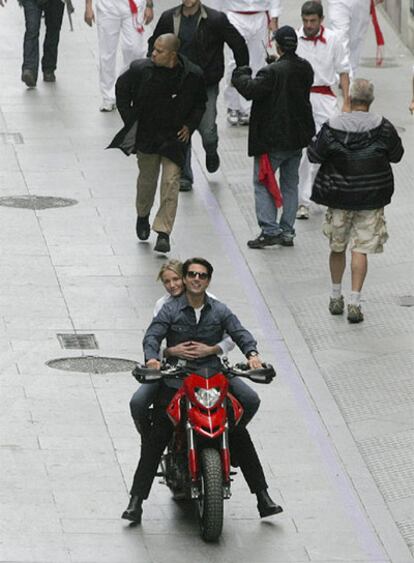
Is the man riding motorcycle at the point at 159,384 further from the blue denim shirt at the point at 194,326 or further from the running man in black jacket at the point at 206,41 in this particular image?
the running man in black jacket at the point at 206,41

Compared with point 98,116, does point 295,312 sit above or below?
above

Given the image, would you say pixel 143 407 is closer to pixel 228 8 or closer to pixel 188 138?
pixel 188 138

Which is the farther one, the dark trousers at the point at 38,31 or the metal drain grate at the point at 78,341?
the dark trousers at the point at 38,31

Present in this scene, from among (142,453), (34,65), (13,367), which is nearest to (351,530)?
(142,453)

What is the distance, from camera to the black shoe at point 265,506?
1199cm

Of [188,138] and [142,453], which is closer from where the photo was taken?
[142,453]

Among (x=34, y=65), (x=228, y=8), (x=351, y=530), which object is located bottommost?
(x=34, y=65)

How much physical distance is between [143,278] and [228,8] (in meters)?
6.25

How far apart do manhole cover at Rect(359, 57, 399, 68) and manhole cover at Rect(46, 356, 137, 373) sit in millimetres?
12182

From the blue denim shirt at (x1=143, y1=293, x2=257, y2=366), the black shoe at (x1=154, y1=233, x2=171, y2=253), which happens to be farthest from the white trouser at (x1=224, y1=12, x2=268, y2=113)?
the blue denim shirt at (x1=143, y1=293, x2=257, y2=366)

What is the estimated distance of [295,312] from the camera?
16234 millimetres

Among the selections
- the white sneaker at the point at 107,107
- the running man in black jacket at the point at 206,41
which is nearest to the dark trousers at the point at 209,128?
the running man in black jacket at the point at 206,41

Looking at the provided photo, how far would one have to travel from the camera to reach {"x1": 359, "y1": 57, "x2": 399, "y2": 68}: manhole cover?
1033 inches

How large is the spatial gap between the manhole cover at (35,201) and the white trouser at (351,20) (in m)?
5.36
